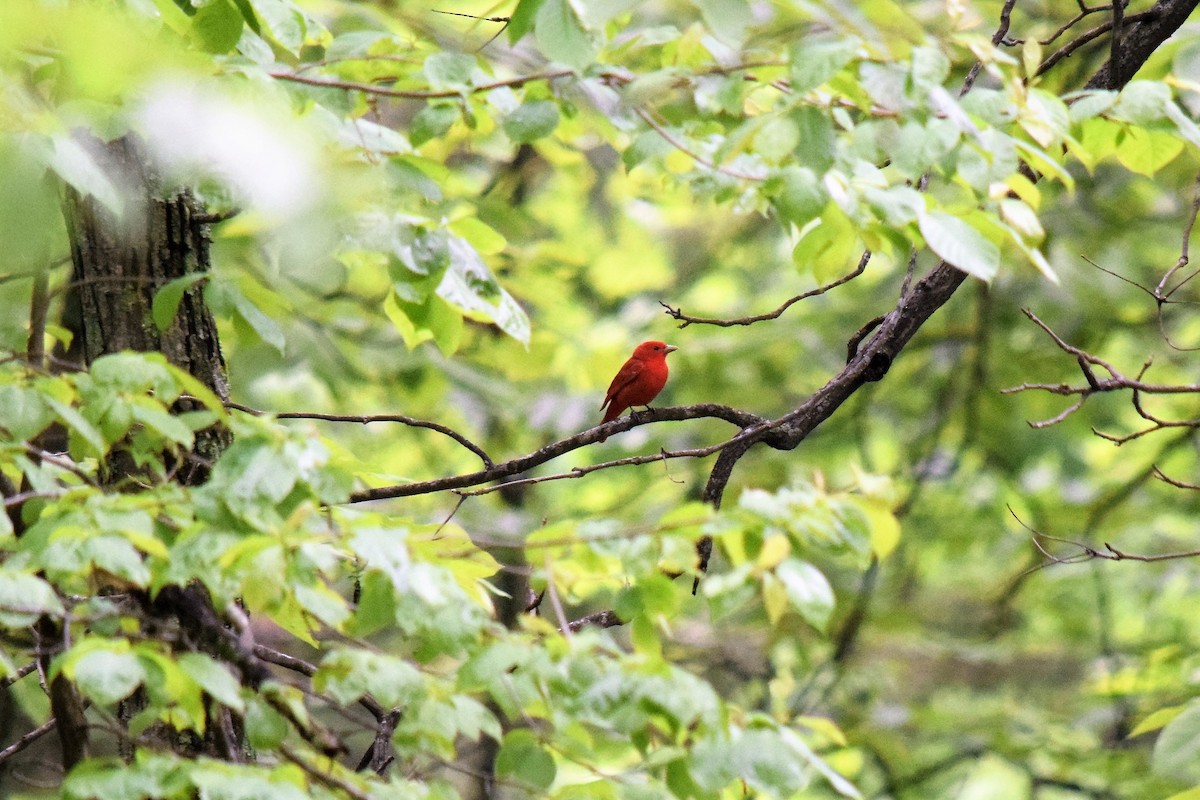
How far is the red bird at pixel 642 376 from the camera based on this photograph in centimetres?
552

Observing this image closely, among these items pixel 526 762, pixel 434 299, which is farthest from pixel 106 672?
pixel 434 299

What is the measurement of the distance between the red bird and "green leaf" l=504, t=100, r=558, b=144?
3310 mm

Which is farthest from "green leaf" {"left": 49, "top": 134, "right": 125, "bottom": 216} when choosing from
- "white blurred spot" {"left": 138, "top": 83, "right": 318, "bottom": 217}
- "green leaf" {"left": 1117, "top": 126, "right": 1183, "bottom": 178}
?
"green leaf" {"left": 1117, "top": 126, "right": 1183, "bottom": 178}

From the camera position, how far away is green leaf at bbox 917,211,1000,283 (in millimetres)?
1860

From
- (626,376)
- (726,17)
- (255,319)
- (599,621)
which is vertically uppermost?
(726,17)

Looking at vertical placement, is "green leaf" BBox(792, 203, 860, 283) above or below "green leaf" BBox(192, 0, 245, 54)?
below

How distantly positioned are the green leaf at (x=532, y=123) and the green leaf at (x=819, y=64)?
0.55m

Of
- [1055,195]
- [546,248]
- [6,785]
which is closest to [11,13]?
[6,785]

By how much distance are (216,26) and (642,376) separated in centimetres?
334

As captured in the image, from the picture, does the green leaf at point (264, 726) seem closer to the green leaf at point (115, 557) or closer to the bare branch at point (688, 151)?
the green leaf at point (115, 557)

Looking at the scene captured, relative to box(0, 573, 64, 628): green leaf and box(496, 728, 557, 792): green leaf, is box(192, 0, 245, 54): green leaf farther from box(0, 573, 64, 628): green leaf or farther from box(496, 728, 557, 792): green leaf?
box(496, 728, 557, 792): green leaf

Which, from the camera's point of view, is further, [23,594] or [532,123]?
[532,123]

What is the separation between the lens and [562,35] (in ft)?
6.29

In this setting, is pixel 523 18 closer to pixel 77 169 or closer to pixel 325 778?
pixel 77 169
